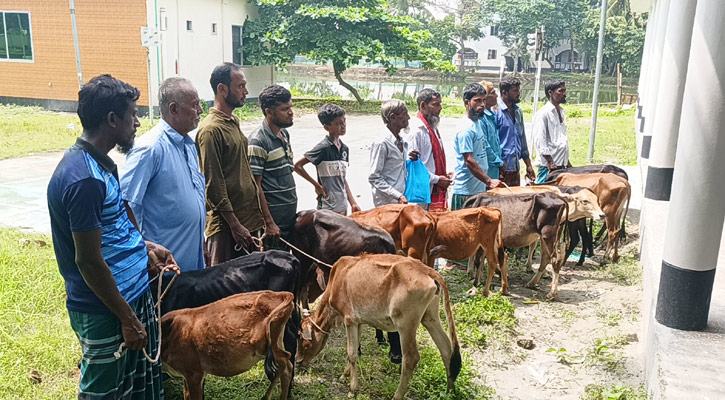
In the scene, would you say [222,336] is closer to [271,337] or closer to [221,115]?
[271,337]

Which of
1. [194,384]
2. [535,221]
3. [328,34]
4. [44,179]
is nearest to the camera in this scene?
[194,384]

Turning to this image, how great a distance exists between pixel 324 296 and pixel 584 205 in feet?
12.6

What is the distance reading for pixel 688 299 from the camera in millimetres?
4234

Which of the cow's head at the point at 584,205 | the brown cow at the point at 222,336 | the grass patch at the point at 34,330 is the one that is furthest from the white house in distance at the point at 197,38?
the brown cow at the point at 222,336

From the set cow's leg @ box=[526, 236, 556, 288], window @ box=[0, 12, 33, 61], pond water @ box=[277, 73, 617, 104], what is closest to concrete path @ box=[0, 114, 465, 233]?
cow's leg @ box=[526, 236, 556, 288]

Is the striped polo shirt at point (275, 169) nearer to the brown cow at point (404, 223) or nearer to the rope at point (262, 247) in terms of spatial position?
the rope at point (262, 247)

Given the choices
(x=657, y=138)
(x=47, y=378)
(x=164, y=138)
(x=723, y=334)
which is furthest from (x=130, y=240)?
(x=657, y=138)

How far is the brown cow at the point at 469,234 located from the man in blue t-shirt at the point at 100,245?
336 cm

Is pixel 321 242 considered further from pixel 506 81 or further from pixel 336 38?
pixel 336 38

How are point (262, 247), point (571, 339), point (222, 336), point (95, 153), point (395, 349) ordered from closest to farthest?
point (95, 153)
point (222, 336)
point (395, 349)
point (262, 247)
point (571, 339)

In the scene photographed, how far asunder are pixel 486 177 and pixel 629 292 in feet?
6.47

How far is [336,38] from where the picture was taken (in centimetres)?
2419

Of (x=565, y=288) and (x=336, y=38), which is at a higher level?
(x=336, y=38)

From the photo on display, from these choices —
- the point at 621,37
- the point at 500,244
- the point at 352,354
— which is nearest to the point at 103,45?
the point at 500,244
